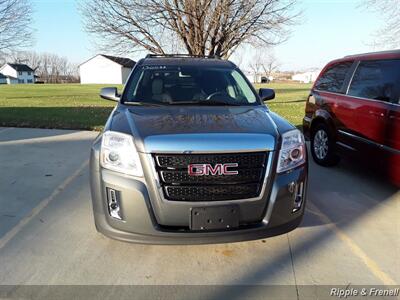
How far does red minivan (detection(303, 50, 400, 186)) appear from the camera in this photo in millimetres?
4340

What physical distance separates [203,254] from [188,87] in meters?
2.00

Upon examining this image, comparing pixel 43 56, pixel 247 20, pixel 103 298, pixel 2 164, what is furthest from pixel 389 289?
pixel 43 56

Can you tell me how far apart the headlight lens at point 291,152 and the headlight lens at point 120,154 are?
1.14 m

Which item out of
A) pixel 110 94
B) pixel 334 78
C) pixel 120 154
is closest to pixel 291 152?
pixel 120 154

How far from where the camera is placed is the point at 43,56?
419 feet

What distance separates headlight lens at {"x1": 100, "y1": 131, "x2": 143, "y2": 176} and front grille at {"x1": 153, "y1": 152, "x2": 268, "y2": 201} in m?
0.18

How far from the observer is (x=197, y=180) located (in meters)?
2.63

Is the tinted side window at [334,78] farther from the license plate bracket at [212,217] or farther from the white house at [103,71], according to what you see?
the white house at [103,71]

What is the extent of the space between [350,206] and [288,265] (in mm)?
1714

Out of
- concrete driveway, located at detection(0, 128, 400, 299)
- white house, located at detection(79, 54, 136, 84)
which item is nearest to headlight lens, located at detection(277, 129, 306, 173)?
concrete driveway, located at detection(0, 128, 400, 299)

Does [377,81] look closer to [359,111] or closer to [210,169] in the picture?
[359,111]

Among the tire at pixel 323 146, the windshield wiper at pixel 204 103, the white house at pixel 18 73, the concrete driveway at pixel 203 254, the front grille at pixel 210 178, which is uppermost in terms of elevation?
the windshield wiper at pixel 204 103

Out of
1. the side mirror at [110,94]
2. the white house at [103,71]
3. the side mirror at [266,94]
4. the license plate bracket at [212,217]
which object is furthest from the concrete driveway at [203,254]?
the white house at [103,71]

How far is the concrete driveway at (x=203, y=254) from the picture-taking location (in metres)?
2.70
